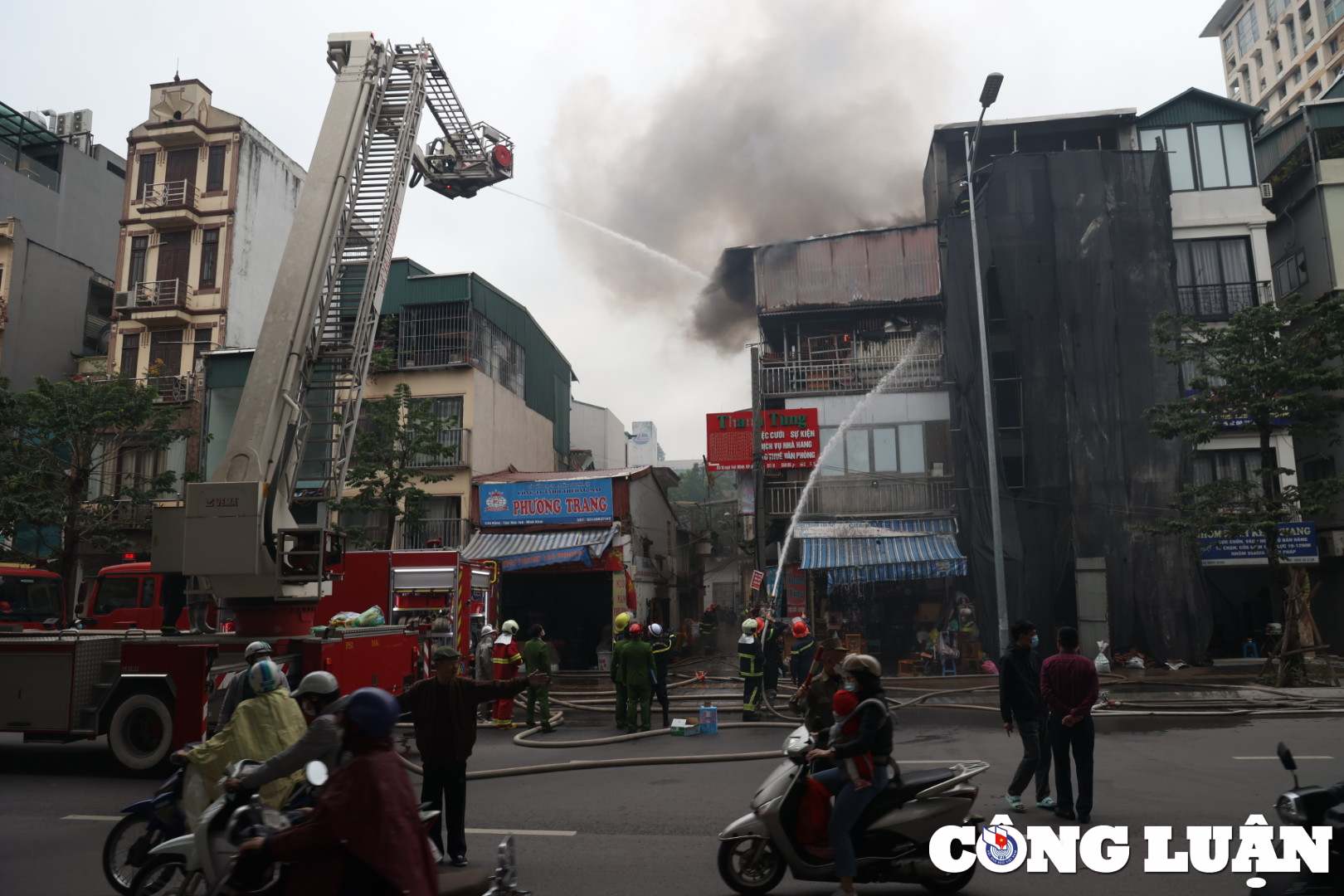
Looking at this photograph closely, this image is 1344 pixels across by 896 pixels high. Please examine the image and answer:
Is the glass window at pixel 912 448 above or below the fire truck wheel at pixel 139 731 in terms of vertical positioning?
above

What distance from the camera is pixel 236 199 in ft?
101

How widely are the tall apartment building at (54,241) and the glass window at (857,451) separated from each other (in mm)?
27803

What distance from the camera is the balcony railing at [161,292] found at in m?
30.3

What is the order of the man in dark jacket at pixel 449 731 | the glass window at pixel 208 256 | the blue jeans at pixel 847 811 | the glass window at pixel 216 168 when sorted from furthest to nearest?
1. the glass window at pixel 216 168
2. the glass window at pixel 208 256
3. the man in dark jacket at pixel 449 731
4. the blue jeans at pixel 847 811

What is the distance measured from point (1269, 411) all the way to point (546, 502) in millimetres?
18184

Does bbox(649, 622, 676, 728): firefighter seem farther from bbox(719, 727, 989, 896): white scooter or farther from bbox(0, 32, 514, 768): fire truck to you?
bbox(719, 727, 989, 896): white scooter

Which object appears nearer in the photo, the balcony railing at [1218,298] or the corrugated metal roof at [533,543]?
the corrugated metal roof at [533,543]

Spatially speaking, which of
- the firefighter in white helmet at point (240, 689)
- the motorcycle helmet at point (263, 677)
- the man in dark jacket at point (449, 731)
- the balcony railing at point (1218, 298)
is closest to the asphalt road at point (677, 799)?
the man in dark jacket at point (449, 731)

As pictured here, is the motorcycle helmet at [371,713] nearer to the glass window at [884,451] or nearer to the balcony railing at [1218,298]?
the glass window at [884,451]

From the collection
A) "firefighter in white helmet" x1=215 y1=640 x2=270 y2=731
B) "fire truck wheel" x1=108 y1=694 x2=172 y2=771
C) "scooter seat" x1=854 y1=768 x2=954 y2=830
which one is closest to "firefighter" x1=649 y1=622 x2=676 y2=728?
"fire truck wheel" x1=108 y1=694 x2=172 y2=771

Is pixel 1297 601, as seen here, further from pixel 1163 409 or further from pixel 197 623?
pixel 197 623

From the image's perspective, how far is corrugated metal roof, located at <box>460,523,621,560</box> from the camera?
81.6ft

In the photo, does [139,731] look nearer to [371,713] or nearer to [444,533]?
[371,713]

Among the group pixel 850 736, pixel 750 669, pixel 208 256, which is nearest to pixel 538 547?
pixel 750 669
